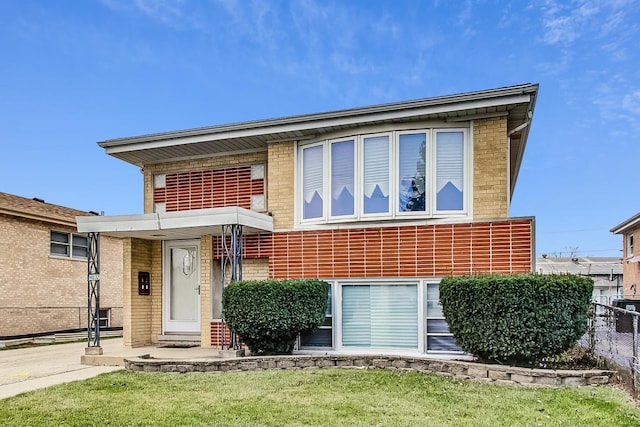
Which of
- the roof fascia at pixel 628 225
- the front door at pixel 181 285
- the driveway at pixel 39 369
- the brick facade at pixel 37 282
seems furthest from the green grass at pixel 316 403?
the roof fascia at pixel 628 225

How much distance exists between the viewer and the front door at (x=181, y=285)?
40.1ft

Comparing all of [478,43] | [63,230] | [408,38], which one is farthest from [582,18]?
[63,230]

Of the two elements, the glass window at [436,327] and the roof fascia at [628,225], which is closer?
the glass window at [436,327]

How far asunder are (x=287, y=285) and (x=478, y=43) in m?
13.3

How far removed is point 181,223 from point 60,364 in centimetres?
356

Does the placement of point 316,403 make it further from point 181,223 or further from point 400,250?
point 181,223

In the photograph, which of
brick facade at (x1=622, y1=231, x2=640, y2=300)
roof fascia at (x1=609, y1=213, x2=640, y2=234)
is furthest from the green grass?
brick facade at (x1=622, y1=231, x2=640, y2=300)

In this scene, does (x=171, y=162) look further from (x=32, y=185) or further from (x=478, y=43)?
(x=32, y=185)

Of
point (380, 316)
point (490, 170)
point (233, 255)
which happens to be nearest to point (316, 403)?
point (380, 316)

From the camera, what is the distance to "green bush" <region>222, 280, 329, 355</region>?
9211 mm

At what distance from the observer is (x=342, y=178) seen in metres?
10.3

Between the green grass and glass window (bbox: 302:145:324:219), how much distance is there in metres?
3.43

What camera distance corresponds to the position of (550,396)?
6.72 meters

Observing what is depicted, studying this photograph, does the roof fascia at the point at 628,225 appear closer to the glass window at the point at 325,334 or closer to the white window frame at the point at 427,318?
the white window frame at the point at 427,318
